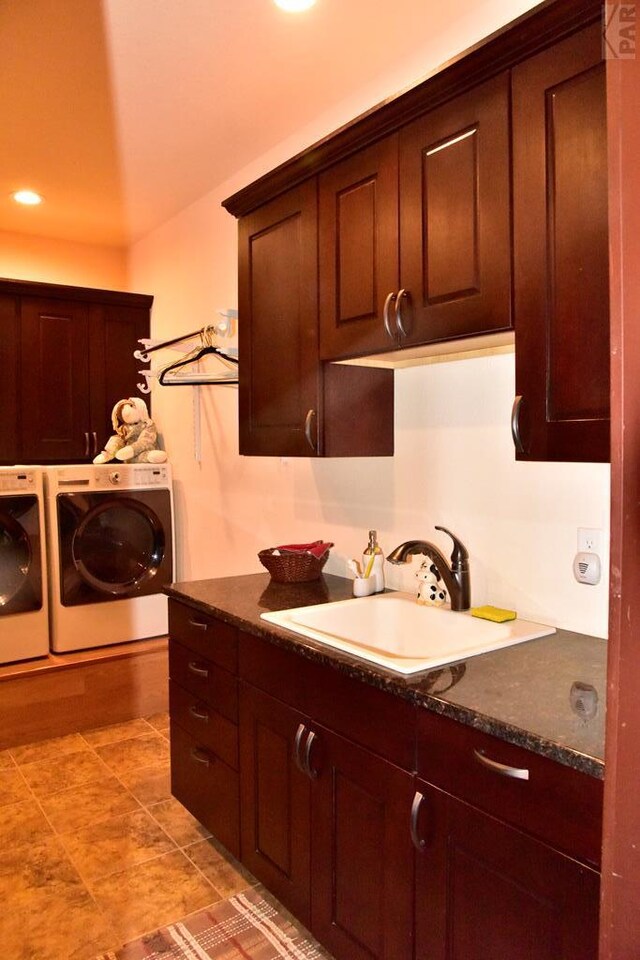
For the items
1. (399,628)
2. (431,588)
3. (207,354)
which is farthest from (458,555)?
(207,354)

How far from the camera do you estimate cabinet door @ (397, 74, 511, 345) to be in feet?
4.99

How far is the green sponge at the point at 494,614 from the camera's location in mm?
1834

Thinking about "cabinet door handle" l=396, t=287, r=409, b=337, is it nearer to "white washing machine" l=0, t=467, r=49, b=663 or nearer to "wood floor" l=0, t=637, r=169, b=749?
"white washing machine" l=0, t=467, r=49, b=663

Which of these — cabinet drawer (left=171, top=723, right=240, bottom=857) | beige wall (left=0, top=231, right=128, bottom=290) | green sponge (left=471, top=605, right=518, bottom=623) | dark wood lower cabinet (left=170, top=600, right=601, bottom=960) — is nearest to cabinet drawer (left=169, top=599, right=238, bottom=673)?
dark wood lower cabinet (left=170, top=600, right=601, bottom=960)

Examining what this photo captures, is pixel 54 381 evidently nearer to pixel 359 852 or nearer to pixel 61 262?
pixel 61 262

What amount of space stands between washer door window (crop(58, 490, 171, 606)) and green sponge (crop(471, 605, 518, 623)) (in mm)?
2213

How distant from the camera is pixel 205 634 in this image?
218 cm

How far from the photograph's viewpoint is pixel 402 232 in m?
1.79

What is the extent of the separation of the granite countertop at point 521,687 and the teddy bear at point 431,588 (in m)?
0.41

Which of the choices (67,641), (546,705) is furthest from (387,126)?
(67,641)

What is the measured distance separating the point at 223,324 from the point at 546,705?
2203 millimetres

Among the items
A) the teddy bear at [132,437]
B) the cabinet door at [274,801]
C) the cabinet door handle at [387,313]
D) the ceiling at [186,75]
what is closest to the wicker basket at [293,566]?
the cabinet door at [274,801]

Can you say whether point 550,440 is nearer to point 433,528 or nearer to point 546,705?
point 546,705

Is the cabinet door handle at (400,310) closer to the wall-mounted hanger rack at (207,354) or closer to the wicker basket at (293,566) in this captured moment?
the wicker basket at (293,566)
